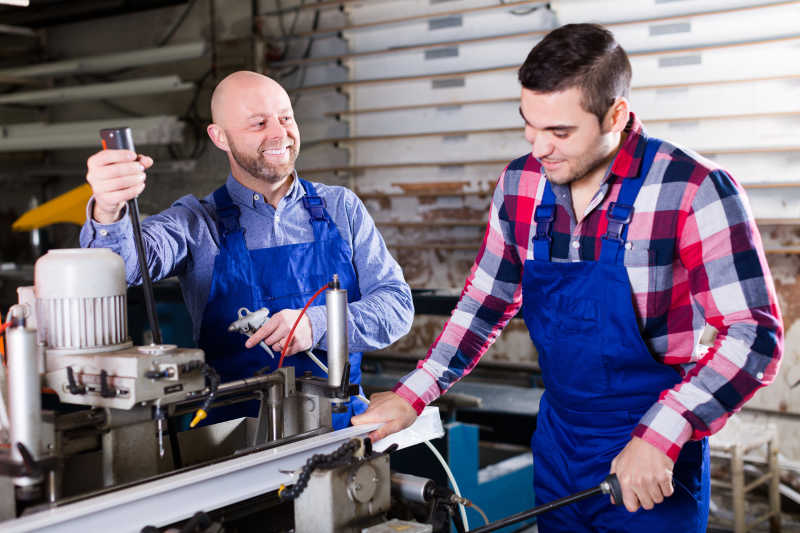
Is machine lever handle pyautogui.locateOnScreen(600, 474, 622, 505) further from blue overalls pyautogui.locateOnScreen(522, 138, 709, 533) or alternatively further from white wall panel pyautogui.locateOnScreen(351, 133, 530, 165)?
white wall panel pyautogui.locateOnScreen(351, 133, 530, 165)

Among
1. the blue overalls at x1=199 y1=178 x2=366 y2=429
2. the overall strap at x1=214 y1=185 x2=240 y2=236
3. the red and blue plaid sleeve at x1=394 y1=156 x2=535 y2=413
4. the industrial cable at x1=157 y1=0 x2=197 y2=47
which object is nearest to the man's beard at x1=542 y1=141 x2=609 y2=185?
the red and blue plaid sleeve at x1=394 y1=156 x2=535 y2=413

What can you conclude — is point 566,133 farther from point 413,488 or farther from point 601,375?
point 413,488

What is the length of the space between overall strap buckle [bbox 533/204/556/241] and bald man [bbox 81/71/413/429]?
0.57 metres

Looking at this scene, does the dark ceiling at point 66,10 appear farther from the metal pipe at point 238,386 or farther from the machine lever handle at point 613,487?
the machine lever handle at point 613,487

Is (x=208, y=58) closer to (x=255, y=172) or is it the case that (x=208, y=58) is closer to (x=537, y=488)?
(x=255, y=172)

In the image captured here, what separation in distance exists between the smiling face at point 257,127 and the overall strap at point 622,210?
909 mm

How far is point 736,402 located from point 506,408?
2455 millimetres

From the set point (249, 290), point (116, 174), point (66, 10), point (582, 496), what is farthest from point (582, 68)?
point (66, 10)

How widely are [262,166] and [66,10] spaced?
17.1ft

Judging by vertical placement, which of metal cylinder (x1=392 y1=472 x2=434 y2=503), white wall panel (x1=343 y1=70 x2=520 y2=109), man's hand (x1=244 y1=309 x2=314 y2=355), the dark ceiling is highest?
the dark ceiling

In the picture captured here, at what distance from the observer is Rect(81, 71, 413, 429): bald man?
1.98 meters

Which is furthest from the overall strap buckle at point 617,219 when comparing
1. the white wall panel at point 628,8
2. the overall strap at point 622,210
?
the white wall panel at point 628,8

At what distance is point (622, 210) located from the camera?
1.51m

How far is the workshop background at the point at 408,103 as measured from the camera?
431 cm
